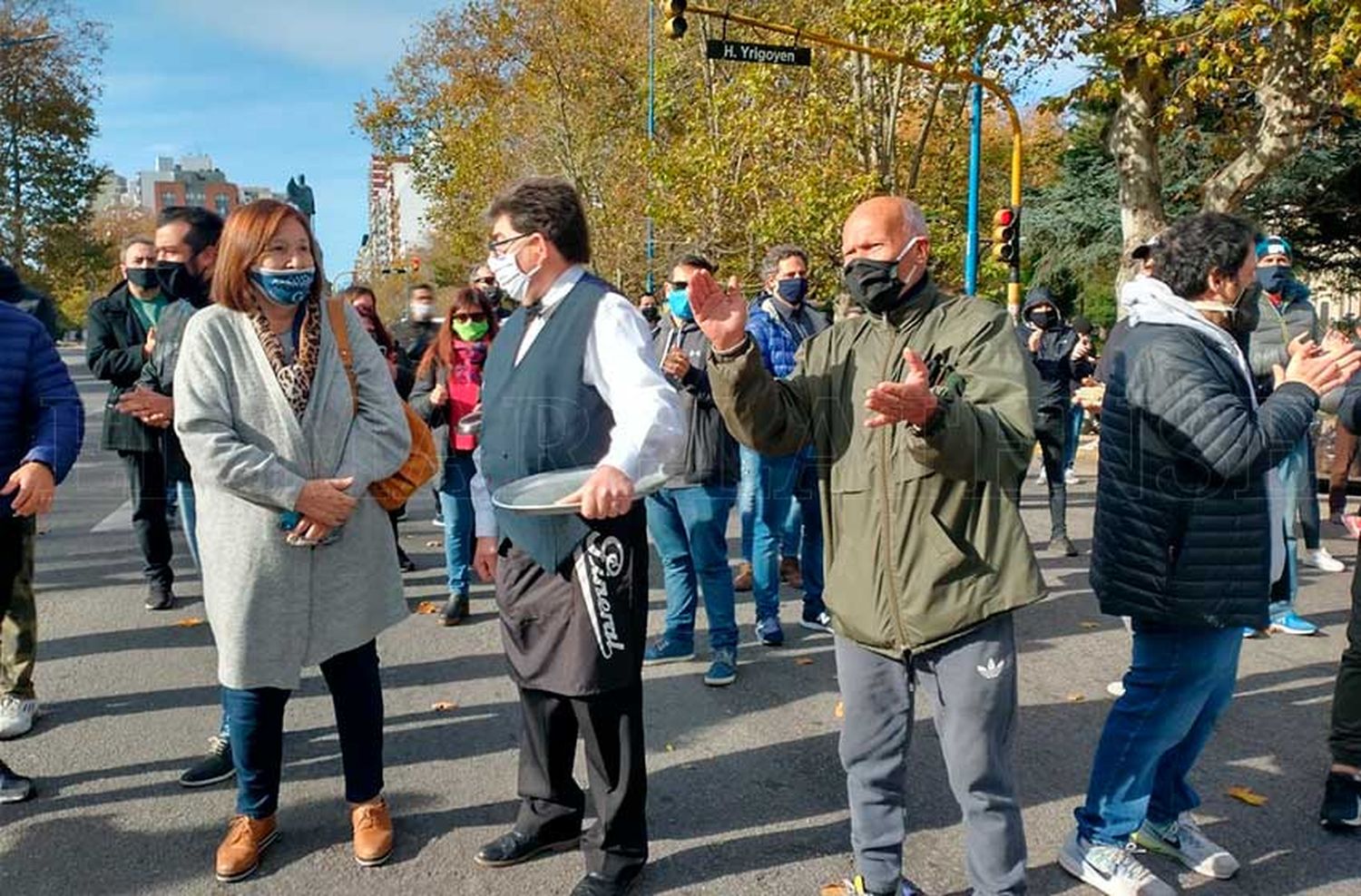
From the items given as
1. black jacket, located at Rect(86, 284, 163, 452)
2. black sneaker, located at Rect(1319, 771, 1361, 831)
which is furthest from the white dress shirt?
black jacket, located at Rect(86, 284, 163, 452)

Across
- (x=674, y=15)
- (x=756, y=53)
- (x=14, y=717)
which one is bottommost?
(x=14, y=717)

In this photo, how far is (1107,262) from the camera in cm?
2345

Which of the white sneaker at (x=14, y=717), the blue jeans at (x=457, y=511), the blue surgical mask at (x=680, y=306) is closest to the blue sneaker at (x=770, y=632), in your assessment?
the blue surgical mask at (x=680, y=306)

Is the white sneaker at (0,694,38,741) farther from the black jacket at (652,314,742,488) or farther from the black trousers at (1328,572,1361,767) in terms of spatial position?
the black trousers at (1328,572,1361,767)

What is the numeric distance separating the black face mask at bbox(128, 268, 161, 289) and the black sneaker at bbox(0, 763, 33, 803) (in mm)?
2685

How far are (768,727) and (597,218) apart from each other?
28.1 meters

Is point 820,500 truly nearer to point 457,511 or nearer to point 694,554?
point 694,554

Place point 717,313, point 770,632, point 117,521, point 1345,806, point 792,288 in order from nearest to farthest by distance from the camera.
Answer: point 717,313 → point 1345,806 → point 770,632 → point 792,288 → point 117,521

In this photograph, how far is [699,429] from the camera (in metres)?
5.36

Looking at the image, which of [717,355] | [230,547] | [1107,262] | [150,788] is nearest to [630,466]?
[717,355]

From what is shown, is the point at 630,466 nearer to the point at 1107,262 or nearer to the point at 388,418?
the point at 388,418

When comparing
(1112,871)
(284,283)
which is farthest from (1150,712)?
(284,283)

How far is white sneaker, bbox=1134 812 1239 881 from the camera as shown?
3234 mm

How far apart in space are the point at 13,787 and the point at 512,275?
2.75 m
